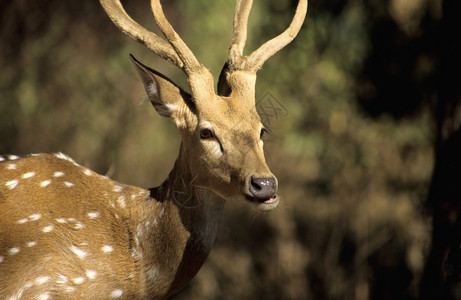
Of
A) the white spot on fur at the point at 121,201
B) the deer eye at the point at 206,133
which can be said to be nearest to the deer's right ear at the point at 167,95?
the deer eye at the point at 206,133

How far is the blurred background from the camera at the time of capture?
9.73 meters

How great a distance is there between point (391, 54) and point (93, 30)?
589 centimetres

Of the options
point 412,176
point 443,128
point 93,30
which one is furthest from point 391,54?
point 93,30

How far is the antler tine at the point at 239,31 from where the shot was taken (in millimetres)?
5840

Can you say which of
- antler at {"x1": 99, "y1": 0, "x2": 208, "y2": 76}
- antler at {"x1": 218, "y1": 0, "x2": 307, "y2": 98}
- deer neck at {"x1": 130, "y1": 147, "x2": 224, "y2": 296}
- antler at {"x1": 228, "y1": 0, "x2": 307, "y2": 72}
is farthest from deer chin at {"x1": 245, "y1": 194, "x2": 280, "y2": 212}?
antler at {"x1": 228, "y1": 0, "x2": 307, "y2": 72}

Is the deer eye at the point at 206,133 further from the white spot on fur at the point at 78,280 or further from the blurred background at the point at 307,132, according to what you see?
the blurred background at the point at 307,132

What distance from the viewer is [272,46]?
5.89 meters

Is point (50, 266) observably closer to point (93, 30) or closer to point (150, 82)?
point (150, 82)

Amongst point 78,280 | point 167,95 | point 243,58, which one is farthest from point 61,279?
point 243,58

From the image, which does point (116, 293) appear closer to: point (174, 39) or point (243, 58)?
point (174, 39)

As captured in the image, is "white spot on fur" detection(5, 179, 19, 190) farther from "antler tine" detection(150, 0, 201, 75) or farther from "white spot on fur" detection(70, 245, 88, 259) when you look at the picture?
"antler tine" detection(150, 0, 201, 75)

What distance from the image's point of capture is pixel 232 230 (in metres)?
10.7

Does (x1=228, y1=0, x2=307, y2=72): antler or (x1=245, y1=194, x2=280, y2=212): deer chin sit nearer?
(x1=245, y1=194, x2=280, y2=212): deer chin

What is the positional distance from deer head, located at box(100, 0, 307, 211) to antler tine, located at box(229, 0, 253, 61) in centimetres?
4
